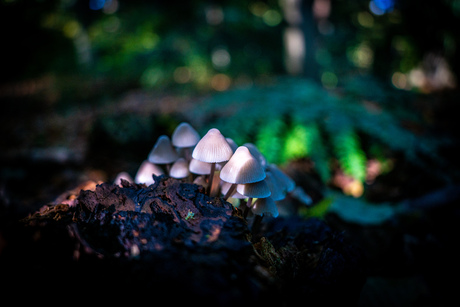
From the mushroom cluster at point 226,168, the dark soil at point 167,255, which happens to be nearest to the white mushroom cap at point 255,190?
the mushroom cluster at point 226,168

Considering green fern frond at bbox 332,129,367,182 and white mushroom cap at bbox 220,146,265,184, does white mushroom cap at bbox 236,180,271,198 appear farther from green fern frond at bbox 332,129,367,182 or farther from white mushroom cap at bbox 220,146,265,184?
green fern frond at bbox 332,129,367,182

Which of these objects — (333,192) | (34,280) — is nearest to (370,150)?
(333,192)

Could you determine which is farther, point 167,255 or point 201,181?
point 201,181

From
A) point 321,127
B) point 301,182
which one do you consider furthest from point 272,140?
point 321,127

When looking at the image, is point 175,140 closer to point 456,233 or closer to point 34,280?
point 34,280

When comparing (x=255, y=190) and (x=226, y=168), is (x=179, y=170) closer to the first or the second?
(x=226, y=168)

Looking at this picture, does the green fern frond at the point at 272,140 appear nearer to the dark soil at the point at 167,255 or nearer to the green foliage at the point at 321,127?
the green foliage at the point at 321,127
